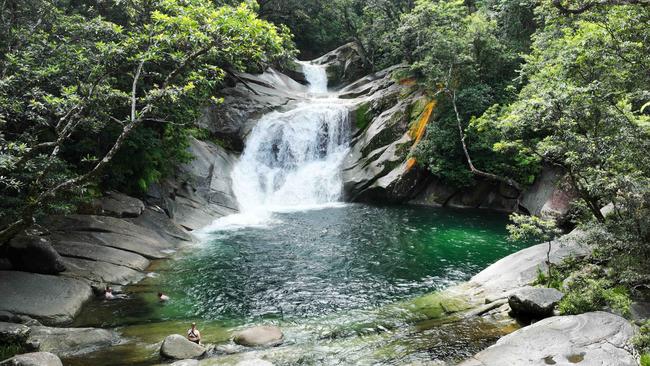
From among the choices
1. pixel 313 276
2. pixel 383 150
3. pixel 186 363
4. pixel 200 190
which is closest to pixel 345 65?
pixel 383 150

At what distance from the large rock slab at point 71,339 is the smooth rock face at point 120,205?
25.8 ft

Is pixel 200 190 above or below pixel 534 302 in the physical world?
above

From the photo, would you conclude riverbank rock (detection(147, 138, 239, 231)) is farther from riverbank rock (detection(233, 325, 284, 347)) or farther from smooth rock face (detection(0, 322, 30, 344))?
smooth rock face (detection(0, 322, 30, 344))

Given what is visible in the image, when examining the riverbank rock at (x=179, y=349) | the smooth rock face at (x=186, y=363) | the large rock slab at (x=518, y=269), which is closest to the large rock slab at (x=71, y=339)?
the riverbank rock at (x=179, y=349)

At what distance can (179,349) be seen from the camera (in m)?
8.56

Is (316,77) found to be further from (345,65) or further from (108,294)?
(108,294)

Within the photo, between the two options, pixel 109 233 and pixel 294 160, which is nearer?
pixel 109 233

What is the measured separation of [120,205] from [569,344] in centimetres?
1646

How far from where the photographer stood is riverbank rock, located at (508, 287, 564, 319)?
30.1ft

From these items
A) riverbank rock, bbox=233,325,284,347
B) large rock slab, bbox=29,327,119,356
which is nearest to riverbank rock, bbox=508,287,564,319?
riverbank rock, bbox=233,325,284,347

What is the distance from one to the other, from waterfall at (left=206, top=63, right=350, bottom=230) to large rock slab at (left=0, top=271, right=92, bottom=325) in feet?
46.8

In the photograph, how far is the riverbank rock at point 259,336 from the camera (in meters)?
9.29

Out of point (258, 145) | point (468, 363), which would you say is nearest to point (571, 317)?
point (468, 363)

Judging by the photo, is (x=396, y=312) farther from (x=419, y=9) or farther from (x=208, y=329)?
(x=419, y=9)
